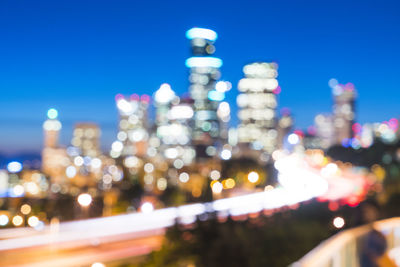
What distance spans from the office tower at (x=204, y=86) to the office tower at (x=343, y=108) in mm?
39713

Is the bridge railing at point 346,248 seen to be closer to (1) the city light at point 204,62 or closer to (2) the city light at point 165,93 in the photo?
(1) the city light at point 204,62

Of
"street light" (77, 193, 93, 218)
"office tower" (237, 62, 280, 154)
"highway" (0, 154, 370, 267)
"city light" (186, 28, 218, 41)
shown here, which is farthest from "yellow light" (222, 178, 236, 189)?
"office tower" (237, 62, 280, 154)

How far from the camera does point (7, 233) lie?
1370 centimetres

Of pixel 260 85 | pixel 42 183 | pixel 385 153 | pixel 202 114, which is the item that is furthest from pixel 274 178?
pixel 260 85

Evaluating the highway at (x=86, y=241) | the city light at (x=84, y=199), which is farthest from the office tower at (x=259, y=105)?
the highway at (x=86, y=241)

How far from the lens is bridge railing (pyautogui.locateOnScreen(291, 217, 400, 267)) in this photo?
15.3 feet

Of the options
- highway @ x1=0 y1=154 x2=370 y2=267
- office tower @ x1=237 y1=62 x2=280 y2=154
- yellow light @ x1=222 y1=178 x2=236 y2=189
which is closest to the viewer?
highway @ x1=0 y1=154 x2=370 y2=267

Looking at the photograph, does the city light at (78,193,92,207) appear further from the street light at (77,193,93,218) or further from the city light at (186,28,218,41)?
the city light at (186,28,218,41)

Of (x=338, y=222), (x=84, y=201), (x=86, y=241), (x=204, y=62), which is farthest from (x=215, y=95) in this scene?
(x=86, y=241)

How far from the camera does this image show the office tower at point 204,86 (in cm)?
15200

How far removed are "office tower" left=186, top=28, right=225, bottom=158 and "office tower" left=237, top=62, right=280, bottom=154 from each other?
19.7 meters

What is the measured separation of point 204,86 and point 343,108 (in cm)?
5079

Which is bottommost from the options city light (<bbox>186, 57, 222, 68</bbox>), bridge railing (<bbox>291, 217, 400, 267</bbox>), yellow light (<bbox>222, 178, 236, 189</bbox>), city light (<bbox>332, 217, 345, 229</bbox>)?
city light (<bbox>332, 217, 345, 229</bbox>)

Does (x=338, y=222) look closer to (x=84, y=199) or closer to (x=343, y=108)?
(x=84, y=199)
